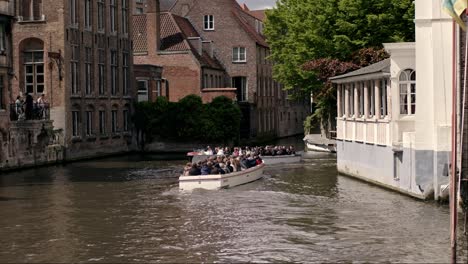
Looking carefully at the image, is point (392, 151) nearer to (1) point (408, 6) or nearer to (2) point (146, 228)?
(2) point (146, 228)

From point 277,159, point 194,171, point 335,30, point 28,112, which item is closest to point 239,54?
point 335,30

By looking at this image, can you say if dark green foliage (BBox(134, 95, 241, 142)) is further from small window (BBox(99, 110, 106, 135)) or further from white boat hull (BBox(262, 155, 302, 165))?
white boat hull (BBox(262, 155, 302, 165))

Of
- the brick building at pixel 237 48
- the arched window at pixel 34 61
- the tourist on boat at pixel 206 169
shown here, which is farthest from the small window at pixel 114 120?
the tourist on boat at pixel 206 169

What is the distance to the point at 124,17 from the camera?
193 feet

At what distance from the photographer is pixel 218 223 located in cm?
2306

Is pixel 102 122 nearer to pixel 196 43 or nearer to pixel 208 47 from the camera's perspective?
pixel 196 43

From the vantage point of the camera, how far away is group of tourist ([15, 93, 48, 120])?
43.7 meters

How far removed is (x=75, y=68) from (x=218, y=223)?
30.1m

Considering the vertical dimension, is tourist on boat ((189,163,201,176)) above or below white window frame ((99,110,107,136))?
below

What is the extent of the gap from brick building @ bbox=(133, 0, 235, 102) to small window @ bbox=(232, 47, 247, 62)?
4.48 metres

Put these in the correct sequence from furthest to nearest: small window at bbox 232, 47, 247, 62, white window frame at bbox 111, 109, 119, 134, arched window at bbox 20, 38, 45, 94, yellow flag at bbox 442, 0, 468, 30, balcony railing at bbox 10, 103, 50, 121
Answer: small window at bbox 232, 47, 247, 62 → white window frame at bbox 111, 109, 119, 134 → arched window at bbox 20, 38, 45, 94 → balcony railing at bbox 10, 103, 50, 121 → yellow flag at bbox 442, 0, 468, 30

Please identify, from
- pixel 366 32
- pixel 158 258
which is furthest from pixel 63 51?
pixel 158 258

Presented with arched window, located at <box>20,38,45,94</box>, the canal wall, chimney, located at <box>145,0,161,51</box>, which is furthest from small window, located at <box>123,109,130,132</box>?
the canal wall

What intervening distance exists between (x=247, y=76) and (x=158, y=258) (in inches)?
2109
